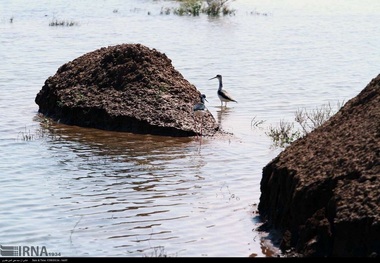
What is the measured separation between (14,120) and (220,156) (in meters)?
5.08

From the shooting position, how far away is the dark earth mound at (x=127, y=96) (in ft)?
46.6

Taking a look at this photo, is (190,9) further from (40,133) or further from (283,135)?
(283,135)

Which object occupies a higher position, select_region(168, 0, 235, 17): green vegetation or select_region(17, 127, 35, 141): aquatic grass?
select_region(168, 0, 235, 17): green vegetation

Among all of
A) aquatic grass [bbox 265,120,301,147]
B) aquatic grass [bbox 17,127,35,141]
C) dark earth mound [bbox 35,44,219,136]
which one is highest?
dark earth mound [bbox 35,44,219,136]

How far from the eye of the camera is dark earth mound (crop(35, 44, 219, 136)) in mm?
14203

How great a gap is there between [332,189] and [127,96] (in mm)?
7696

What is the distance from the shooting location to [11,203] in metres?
10.0

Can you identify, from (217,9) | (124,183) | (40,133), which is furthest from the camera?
(217,9)

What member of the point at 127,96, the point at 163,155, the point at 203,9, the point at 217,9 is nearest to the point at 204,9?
the point at 203,9

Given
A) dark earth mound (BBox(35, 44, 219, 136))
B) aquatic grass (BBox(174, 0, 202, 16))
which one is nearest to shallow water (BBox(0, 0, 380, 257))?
dark earth mound (BBox(35, 44, 219, 136))

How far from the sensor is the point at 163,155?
1275 centimetres

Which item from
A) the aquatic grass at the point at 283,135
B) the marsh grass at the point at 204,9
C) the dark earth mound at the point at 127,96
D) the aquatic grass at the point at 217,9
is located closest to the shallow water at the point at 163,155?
the aquatic grass at the point at 283,135

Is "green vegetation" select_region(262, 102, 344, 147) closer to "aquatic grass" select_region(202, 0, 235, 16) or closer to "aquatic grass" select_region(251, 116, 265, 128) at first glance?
"aquatic grass" select_region(251, 116, 265, 128)

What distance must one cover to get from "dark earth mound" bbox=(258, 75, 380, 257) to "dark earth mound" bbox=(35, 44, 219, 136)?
5.35 m
